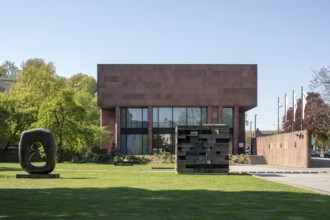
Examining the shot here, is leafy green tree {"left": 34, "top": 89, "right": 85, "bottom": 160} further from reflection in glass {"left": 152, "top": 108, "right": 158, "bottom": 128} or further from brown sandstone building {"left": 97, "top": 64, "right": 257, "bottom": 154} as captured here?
reflection in glass {"left": 152, "top": 108, "right": 158, "bottom": 128}

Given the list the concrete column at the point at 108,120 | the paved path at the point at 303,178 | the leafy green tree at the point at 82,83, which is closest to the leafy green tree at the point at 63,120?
the concrete column at the point at 108,120

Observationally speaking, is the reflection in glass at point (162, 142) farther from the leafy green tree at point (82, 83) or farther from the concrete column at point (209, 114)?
the leafy green tree at point (82, 83)

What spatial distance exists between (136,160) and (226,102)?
647 inches

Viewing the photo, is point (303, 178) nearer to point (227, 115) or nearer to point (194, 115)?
point (227, 115)

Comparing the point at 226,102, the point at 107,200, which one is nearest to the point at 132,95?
the point at 226,102

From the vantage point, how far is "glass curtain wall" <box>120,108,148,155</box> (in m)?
71.1

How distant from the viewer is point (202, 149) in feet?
108

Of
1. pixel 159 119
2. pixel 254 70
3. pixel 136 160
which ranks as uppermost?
pixel 254 70

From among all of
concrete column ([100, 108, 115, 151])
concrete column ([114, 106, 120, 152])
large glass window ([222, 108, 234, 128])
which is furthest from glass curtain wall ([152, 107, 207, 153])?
concrete column ([100, 108, 115, 151])

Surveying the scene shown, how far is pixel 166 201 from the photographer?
49.3 feet

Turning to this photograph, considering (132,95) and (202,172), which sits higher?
(132,95)

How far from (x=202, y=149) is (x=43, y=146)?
9.67 m

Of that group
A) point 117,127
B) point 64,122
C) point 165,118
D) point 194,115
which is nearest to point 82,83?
point 117,127

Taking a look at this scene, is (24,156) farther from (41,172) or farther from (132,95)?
(132,95)
